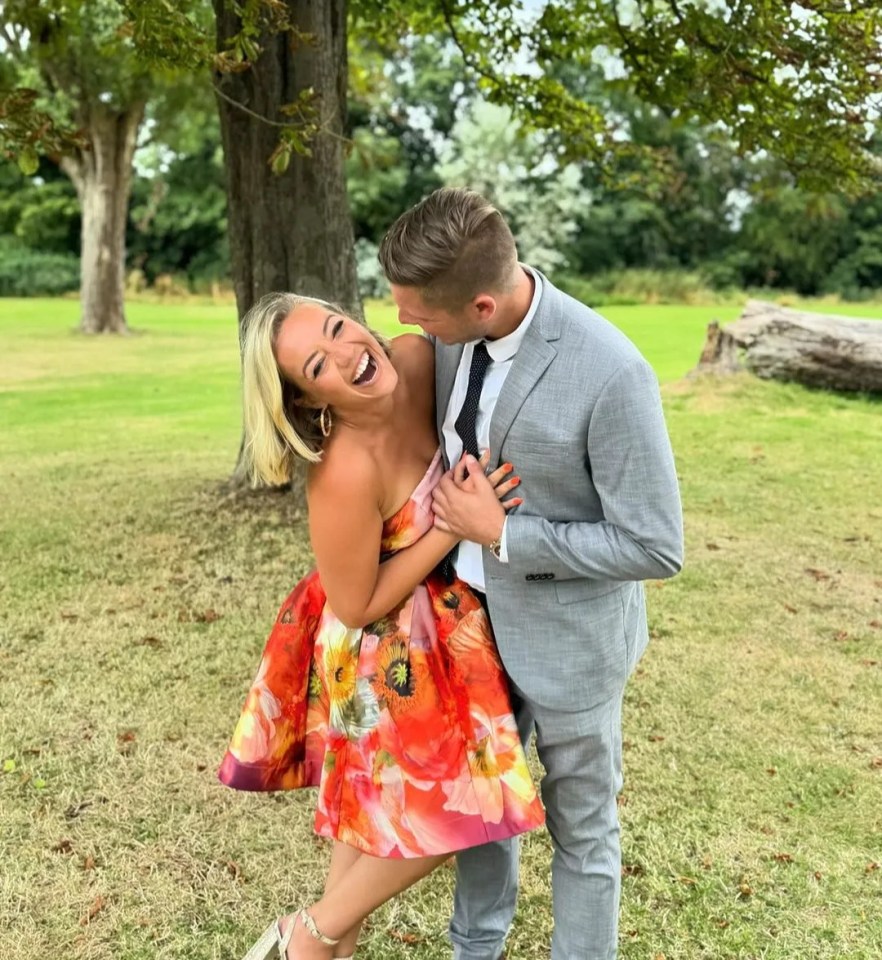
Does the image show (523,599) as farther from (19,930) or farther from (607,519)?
(19,930)

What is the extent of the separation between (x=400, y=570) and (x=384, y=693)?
277 millimetres

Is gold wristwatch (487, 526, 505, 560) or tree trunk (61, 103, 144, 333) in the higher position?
tree trunk (61, 103, 144, 333)

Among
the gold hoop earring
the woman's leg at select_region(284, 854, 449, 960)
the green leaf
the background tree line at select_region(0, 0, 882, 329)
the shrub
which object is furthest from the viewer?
the shrub

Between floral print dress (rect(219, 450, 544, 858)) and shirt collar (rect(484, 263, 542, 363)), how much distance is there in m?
0.30

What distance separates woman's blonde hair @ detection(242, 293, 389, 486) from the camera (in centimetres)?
198

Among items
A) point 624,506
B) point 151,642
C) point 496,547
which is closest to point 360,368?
point 496,547

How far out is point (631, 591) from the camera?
2.23 meters

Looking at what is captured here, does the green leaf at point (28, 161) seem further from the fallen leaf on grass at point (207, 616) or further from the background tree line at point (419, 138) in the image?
the fallen leaf on grass at point (207, 616)

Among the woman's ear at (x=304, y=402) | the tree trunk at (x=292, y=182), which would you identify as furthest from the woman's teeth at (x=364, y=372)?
the tree trunk at (x=292, y=182)

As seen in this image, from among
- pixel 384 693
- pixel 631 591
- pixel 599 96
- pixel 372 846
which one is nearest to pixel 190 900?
pixel 372 846

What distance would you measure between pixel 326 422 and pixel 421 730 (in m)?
0.69

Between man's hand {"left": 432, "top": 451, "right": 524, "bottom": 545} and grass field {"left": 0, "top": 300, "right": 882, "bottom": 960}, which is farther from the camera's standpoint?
grass field {"left": 0, "top": 300, "right": 882, "bottom": 960}

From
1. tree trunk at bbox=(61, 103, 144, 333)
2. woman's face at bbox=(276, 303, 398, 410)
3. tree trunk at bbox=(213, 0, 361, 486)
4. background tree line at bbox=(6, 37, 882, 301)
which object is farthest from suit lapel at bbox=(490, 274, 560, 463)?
background tree line at bbox=(6, 37, 882, 301)

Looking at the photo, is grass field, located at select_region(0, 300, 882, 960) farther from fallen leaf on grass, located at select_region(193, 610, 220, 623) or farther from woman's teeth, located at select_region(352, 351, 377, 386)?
woman's teeth, located at select_region(352, 351, 377, 386)
